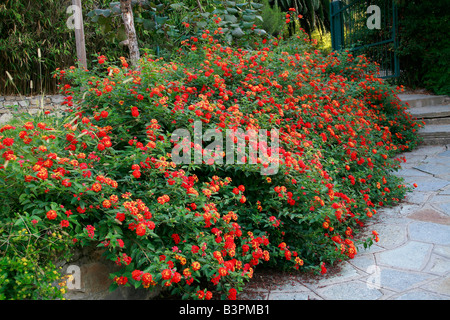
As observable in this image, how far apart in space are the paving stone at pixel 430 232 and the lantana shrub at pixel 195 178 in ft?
1.24

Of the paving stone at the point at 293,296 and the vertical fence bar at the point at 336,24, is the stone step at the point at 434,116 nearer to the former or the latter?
the vertical fence bar at the point at 336,24

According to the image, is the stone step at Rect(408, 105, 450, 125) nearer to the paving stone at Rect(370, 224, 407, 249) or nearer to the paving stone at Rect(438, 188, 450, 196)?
the paving stone at Rect(438, 188, 450, 196)

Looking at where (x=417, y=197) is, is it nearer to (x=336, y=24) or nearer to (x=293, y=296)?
(x=293, y=296)

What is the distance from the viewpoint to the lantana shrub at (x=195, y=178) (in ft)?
5.72

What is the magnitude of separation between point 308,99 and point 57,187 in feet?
8.61

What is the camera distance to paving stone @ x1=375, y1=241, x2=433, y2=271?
2355mm

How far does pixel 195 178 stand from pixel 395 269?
1339mm

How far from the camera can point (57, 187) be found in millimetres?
1695

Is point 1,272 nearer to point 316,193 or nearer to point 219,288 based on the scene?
point 219,288

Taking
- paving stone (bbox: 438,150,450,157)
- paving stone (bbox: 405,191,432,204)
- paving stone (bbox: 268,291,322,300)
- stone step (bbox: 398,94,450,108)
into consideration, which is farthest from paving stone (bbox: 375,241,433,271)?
stone step (bbox: 398,94,450,108)
